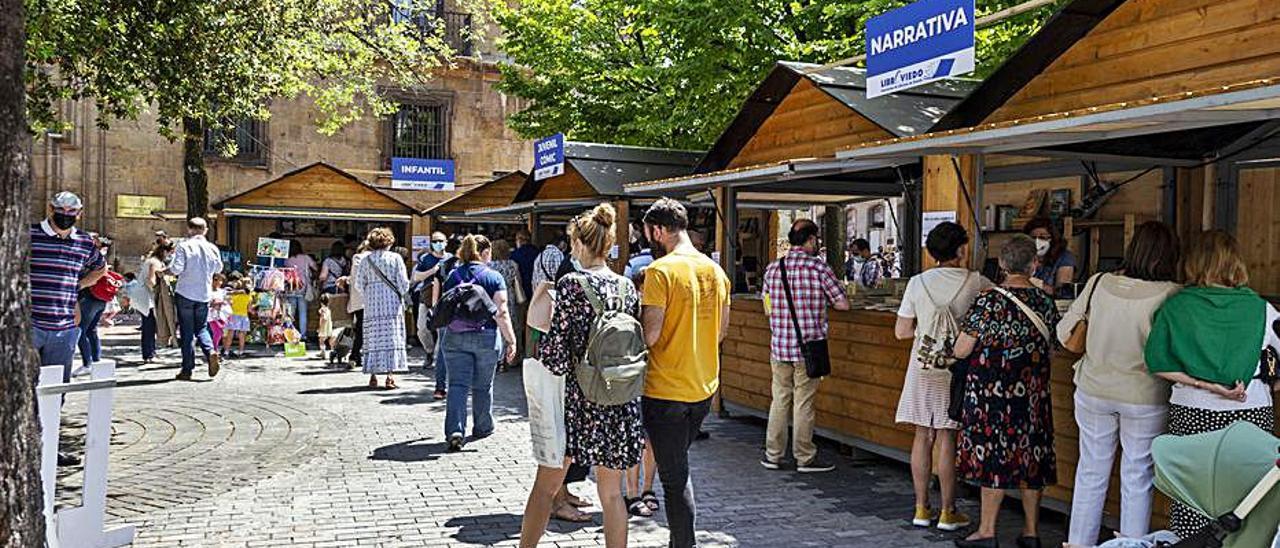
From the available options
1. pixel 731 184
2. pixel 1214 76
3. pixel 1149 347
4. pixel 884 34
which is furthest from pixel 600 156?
pixel 1149 347

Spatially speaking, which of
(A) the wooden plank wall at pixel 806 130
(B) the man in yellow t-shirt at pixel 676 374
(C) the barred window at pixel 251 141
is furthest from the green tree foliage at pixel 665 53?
(C) the barred window at pixel 251 141

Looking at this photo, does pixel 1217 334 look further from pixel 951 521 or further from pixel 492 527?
pixel 492 527

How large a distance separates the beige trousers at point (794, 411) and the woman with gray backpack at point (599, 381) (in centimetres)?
279

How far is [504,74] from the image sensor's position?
67.7ft

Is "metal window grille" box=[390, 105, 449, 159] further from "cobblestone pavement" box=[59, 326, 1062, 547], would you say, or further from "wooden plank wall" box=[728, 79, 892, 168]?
"wooden plank wall" box=[728, 79, 892, 168]

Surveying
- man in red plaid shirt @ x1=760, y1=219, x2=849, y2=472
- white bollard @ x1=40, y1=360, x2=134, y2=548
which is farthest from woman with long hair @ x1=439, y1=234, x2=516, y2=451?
white bollard @ x1=40, y1=360, x2=134, y2=548

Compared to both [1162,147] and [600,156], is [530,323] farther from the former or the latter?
[600,156]

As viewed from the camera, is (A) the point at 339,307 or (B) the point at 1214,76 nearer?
(B) the point at 1214,76

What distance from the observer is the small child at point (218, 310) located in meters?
13.9

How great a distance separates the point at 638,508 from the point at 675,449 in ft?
5.28

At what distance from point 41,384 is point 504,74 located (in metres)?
16.3

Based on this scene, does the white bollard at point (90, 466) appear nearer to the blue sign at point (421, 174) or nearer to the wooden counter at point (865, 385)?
the wooden counter at point (865, 385)

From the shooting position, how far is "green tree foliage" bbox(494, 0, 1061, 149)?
1302 cm

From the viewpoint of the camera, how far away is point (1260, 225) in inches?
361
